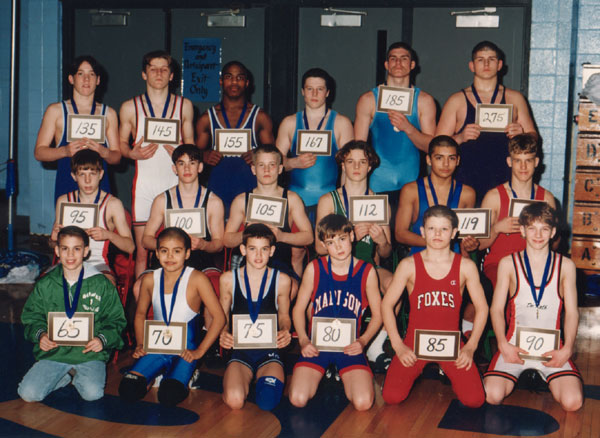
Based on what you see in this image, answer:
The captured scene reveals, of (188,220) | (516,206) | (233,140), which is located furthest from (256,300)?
(516,206)

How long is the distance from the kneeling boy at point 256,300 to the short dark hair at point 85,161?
1243 mm

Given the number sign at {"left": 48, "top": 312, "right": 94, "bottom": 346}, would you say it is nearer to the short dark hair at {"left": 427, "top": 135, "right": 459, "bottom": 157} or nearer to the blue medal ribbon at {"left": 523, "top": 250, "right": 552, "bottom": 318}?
the short dark hair at {"left": 427, "top": 135, "right": 459, "bottom": 157}

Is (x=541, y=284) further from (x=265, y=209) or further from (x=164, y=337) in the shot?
(x=164, y=337)

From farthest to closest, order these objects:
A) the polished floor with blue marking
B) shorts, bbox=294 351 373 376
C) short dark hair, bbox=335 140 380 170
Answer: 1. short dark hair, bbox=335 140 380 170
2. shorts, bbox=294 351 373 376
3. the polished floor with blue marking

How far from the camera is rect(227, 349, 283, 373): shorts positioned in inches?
169

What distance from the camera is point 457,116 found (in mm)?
5289

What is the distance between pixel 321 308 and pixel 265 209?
2.69 ft

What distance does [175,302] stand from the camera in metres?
4.32

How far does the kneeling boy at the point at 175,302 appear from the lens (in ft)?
13.8

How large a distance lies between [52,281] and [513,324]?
104 inches

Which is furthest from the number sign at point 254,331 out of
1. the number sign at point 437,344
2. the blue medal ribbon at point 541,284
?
the blue medal ribbon at point 541,284

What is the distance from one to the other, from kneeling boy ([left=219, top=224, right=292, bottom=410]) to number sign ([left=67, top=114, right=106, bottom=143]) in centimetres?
165

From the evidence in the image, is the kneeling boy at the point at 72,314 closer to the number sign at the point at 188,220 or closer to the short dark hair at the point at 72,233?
the short dark hair at the point at 72,233

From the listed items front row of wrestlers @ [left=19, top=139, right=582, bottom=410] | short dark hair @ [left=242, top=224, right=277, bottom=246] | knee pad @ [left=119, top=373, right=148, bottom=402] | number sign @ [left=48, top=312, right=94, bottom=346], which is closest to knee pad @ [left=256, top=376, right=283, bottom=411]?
front row of wrestlers @ [left=19, top=139, right=582, bottom=410]
